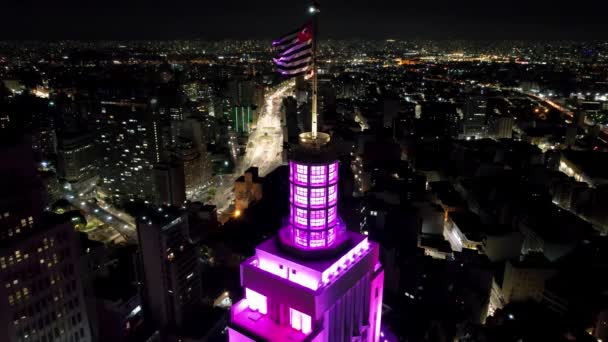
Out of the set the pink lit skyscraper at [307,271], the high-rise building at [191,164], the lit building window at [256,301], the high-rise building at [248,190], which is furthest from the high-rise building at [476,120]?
the lit building window at [256,301]

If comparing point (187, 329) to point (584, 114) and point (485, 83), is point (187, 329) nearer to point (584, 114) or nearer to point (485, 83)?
point (584, 114)

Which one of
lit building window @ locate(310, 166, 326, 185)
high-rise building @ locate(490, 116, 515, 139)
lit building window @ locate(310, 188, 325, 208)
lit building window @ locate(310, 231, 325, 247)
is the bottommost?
high-rise building @ locate(490, 116, 515, 139)

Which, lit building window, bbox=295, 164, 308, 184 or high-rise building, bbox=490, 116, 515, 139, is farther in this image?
high-rise building, bbox=490, 116, 515, 139

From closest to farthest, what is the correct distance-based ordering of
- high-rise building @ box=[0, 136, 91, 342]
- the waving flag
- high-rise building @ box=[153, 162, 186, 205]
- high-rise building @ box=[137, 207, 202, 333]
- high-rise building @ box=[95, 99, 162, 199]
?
the waving flag < high-rise building @ box=[0, 136, 91, 342] < high-rise building @ box=[137, 207, 202, 333] < high-rise building @ box=[153, 162, 186, 205] < high-rise building @ box=[95, 99, 162, 199]

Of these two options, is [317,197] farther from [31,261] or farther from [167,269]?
[167,269]

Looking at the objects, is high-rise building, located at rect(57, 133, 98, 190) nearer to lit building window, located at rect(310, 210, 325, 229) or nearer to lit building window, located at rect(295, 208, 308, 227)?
lit building window, located at rect(295, 208, 308, 227)

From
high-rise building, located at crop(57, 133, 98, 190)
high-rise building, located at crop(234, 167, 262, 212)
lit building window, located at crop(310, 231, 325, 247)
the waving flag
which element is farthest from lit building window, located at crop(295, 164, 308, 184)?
high-rise building, located at crop(57, 133, 98, 190)
